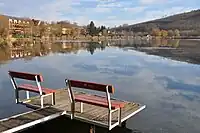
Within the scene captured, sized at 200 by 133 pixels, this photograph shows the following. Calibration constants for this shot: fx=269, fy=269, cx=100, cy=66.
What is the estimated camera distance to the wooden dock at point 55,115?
280 inches

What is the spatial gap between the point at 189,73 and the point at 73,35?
107 meters

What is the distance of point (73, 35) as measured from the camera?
12419 centimetres

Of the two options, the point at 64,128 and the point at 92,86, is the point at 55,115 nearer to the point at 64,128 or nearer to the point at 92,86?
the point at 64,128

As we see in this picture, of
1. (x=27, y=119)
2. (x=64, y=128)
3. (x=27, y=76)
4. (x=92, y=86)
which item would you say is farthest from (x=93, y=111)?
(x=27, y=76)

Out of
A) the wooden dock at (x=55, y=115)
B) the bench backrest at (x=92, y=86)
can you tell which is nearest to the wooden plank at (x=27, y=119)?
the wooden dock at (x=55, y=115)

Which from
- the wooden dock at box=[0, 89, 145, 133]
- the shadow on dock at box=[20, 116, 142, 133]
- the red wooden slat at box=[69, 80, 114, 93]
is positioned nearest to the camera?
the wooden dock at box=[0, 89, 145, 133]

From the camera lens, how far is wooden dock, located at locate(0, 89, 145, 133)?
711 cm

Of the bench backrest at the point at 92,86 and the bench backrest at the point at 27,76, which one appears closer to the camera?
the bench backrest at the point at 92,86

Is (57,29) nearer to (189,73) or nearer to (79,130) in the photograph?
(189,73)

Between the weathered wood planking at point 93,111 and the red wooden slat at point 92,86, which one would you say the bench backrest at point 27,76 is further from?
the red wooden slat at point 92,86

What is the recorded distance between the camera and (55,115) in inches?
309

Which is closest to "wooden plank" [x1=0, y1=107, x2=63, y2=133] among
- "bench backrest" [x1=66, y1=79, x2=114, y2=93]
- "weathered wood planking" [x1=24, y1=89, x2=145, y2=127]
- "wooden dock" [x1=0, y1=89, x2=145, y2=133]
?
"wooden dock" [x1=0, y1=89, x2=145, y2=133]

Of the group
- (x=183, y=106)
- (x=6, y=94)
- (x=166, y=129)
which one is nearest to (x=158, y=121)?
(x=166, y=129)

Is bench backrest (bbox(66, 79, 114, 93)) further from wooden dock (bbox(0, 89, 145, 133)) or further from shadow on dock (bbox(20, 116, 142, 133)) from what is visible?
shadow on dock (bbox(20, 116, 142, 133))
